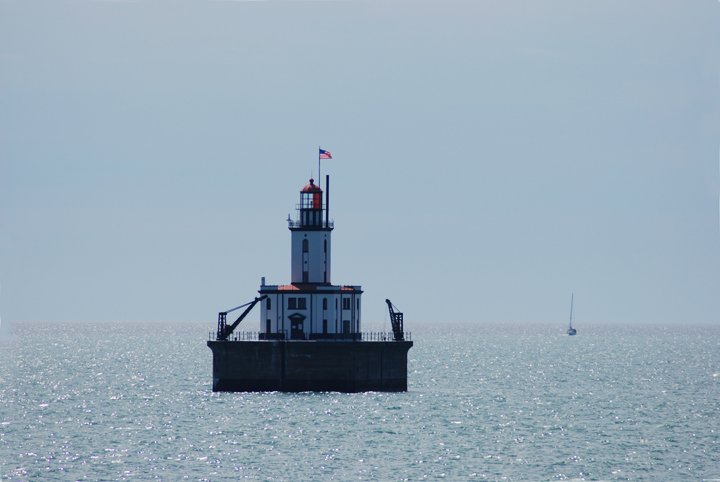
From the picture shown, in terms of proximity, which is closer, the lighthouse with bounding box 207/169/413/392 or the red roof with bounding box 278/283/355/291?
the lighthouse with bounding box 207/169/413/392

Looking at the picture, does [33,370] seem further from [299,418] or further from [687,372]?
[687,372]

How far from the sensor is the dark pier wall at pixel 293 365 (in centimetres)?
6862

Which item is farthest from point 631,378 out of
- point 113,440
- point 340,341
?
point 113,440

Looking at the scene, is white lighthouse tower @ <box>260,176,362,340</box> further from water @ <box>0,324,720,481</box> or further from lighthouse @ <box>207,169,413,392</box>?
water @ <box>0,324,720,481</box>

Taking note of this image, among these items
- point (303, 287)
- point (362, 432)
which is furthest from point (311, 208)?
point (362, 432)

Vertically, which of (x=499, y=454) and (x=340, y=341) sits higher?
(x=340, y=341)

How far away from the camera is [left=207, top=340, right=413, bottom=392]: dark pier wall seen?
68.6 metres

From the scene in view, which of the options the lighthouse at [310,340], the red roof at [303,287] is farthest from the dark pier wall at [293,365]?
the red roof at [303,287]

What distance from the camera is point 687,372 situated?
12175 cm

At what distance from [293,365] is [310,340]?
88.6 inches

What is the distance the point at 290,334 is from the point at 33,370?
60152 mm

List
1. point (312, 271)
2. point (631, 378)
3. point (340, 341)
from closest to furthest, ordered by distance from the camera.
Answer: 1. point (340, 341)
2. point (312, 271)
3. point (631, 378)

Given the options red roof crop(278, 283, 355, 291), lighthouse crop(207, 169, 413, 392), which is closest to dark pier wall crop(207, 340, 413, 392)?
lighthouse crop(207, 169, 413, 392)

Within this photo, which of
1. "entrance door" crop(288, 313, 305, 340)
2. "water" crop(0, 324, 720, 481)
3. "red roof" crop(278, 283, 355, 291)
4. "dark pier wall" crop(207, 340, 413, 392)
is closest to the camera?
"water" crop(0, 324, 720, 481)
